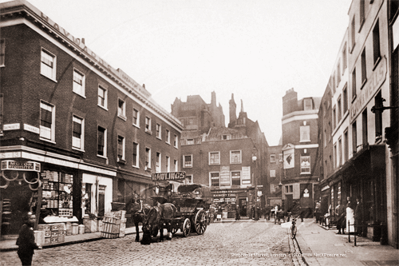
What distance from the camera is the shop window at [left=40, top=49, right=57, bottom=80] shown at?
498 inches

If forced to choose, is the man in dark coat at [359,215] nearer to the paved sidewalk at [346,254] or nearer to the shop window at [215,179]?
the paved sidewalk at [346,254]

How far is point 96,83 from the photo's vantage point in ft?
42.4

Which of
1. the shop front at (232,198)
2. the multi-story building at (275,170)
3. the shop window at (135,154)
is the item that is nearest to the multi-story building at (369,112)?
the multi-story building at (275,170)

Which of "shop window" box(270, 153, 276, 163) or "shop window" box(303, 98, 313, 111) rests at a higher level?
"shop window" box(303, 98, 313, 111)

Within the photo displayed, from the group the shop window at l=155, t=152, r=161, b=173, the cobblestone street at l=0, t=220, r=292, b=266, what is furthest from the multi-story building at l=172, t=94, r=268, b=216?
the cobblestone street at l=0, t=220, r=292, b=266

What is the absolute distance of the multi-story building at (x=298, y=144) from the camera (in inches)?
424

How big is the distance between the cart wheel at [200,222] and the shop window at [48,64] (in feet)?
25.8

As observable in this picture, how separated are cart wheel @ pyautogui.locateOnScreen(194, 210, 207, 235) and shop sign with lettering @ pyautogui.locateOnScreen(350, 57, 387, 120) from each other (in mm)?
7341

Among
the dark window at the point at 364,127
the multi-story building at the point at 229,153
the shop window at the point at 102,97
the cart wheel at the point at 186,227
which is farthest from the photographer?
the cart wheel at the point at 186,227

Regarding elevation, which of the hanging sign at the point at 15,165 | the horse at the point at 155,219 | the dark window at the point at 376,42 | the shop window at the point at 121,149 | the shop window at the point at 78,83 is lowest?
the horse at the point at 155,219

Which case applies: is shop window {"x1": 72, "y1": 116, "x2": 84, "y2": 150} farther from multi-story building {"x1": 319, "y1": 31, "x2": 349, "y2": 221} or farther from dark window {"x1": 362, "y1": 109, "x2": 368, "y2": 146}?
dark window {"x1": 362, "y1": 109, "x2": 368, "y2": 146}

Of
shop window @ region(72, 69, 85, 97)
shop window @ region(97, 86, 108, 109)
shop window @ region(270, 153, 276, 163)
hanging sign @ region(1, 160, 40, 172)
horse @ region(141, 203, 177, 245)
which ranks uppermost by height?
shop window @ region(72, 69, 85, 97)

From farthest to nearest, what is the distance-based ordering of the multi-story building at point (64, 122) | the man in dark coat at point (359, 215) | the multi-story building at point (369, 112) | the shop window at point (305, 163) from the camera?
the man in dark coat at point (359, 215) < the multi-story building at point (64, 122) < the multi-story building at point (369, 112) < the shop window at point (305, 163)

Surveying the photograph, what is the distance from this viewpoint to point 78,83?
1276 cm
